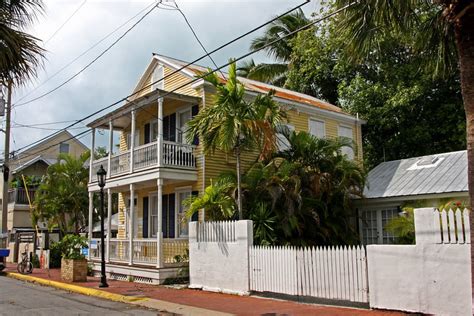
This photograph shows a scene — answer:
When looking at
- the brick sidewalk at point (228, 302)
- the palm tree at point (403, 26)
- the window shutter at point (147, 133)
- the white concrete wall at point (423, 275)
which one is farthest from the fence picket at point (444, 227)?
the window shutter at point (147, 133)

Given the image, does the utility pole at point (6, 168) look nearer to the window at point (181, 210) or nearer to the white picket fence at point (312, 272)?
the window at point (181, 210)

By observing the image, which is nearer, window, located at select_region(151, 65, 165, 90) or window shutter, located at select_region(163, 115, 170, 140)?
window shutter, located at select_region(163, 115, 170, 140)

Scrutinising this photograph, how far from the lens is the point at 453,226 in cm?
870

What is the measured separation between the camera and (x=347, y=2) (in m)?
8.83

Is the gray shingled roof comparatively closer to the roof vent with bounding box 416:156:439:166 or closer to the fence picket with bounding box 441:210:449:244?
the roof vent with bounding box 416:156:439:166

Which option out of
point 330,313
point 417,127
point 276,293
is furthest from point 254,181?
point 417,127

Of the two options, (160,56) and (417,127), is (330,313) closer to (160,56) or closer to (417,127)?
(160,56)

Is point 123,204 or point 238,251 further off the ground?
point 123,204

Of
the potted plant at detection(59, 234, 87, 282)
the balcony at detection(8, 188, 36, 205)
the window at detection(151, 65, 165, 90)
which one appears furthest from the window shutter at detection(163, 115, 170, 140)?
the balcony at detection(8, 188, 36, 205)

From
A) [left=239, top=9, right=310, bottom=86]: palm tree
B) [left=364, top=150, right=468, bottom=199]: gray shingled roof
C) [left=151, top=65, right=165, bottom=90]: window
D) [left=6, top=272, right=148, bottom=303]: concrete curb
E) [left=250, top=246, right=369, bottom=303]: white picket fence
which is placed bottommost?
[left=6, top=272, right=148, bottom=303]: concrete curb

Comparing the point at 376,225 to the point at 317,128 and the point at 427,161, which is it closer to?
the point at 427,161

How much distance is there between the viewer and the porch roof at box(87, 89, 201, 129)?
17.2m

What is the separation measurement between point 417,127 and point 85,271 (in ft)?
57.3

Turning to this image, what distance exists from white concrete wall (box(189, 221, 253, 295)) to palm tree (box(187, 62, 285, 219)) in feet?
2.62
